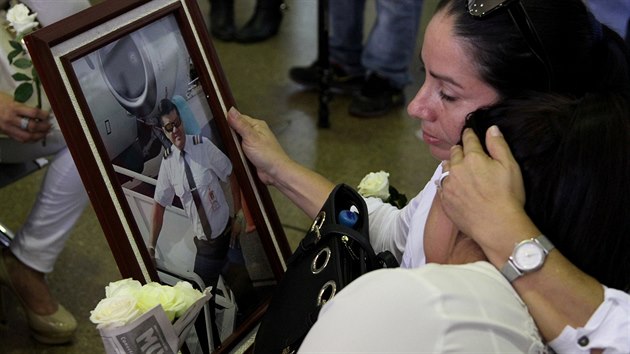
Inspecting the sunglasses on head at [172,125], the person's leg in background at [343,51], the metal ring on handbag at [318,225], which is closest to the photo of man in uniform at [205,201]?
the sunglasses on head at [172,125]

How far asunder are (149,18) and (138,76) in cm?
9

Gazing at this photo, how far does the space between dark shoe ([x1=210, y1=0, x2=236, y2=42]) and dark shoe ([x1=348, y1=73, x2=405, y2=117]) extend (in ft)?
2.89

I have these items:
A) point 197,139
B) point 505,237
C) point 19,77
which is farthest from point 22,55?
point 505,237

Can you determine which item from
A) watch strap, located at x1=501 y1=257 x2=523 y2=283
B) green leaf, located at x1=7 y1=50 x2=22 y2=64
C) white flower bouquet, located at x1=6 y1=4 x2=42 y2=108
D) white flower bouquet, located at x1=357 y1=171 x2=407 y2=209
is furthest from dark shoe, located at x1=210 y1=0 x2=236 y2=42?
watch strap, located at x1=501 y1=257 x2=523 y2=283

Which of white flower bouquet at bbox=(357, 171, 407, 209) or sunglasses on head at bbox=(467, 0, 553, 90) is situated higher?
sunglasses on head at bbox=(467, 0, 553, 90)

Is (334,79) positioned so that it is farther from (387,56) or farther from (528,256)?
(528,256)

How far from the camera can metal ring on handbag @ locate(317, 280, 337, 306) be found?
1.00 metres

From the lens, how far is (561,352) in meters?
0.87

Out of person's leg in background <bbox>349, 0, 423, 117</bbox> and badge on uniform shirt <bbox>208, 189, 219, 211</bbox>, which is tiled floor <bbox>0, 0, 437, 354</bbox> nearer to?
person's leg in background <bbox>349, 0, 423, 117</bbox>

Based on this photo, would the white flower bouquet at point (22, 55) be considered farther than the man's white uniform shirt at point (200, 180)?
Yes

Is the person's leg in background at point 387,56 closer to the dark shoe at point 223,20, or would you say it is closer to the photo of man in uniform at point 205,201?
the dark shoe at point 223,20

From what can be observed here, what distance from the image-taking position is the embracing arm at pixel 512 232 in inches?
33.5

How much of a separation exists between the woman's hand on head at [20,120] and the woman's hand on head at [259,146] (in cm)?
57

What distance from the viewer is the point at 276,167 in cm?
133
